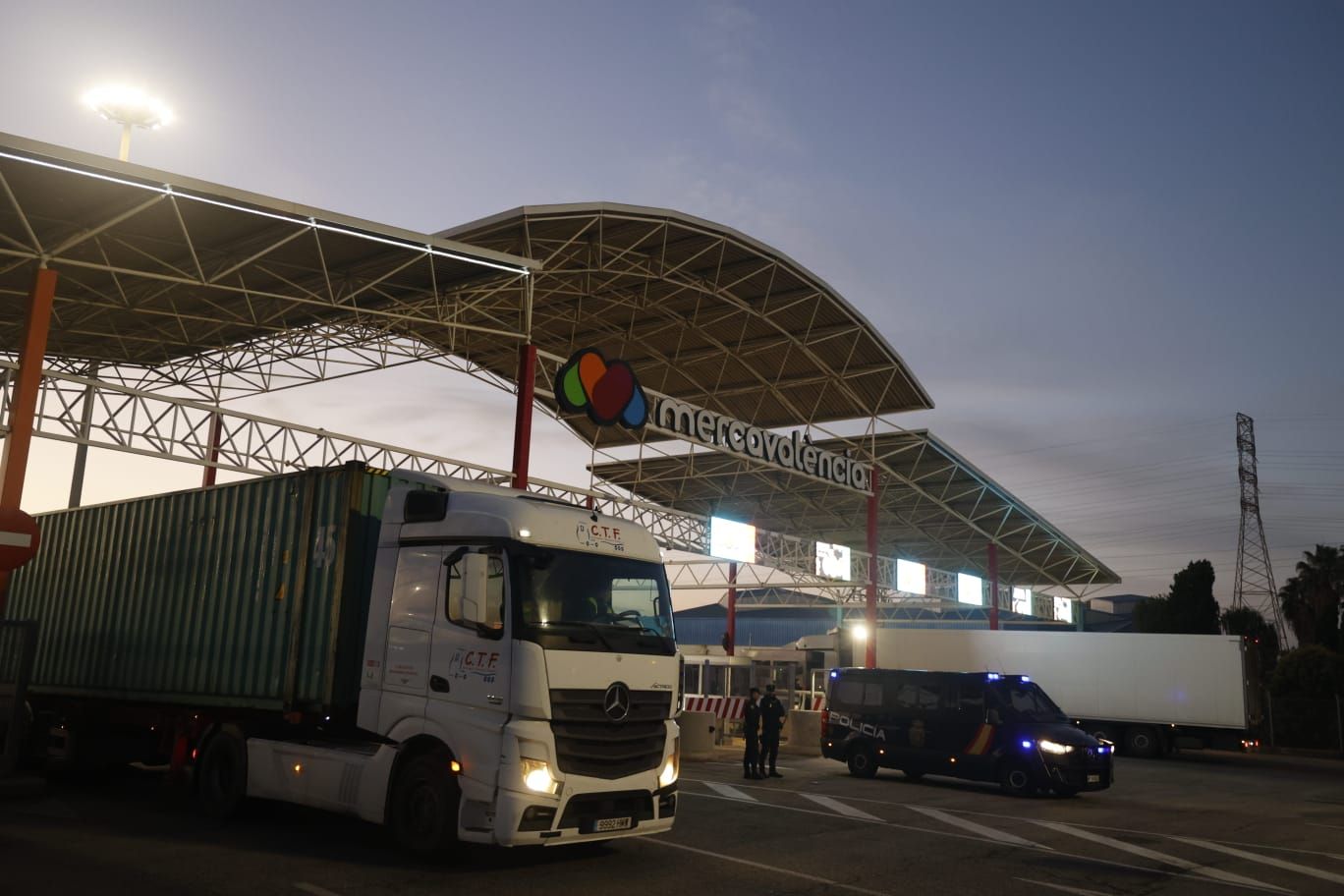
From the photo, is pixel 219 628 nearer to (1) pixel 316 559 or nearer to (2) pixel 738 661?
(1) pixel 316 559

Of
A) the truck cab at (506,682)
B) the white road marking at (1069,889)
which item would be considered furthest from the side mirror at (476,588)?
the white road marking at (1069,889)

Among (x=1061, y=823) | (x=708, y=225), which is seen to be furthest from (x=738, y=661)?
(x=1061, y=823)

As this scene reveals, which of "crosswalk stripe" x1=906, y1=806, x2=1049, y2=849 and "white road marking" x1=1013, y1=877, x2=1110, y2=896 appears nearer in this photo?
"white road marking" x1=1013, y1=877, x2=1110, y2=896

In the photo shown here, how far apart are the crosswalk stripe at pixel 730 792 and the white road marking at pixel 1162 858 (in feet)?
12.8

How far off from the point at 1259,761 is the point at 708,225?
21613mm

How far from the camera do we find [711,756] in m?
23.4

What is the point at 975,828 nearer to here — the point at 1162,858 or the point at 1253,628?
the point at 1162,858

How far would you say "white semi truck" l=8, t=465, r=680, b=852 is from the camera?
8.53 metres

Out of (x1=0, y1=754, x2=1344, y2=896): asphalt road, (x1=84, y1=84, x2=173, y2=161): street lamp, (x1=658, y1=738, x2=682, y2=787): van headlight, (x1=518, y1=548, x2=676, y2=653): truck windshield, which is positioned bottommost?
(x1=0, y1=754, x2=1344, y2=896): asphalt road

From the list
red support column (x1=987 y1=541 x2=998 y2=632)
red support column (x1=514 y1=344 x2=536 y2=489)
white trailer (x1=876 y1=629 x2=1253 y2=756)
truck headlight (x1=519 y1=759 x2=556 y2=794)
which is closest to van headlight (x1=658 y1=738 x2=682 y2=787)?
truck headlight (x1=519 y1=759 x2=556 y2=794)

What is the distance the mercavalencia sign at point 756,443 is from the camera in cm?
2753

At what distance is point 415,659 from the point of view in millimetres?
9227

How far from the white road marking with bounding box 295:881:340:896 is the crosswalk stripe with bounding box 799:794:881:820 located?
7461 millimetres

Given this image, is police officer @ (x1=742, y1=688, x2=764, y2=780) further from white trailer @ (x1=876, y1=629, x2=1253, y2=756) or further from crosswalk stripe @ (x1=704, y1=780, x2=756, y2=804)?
white trailer @ (x1=876, y1=629, x2=1253, y2=756)
